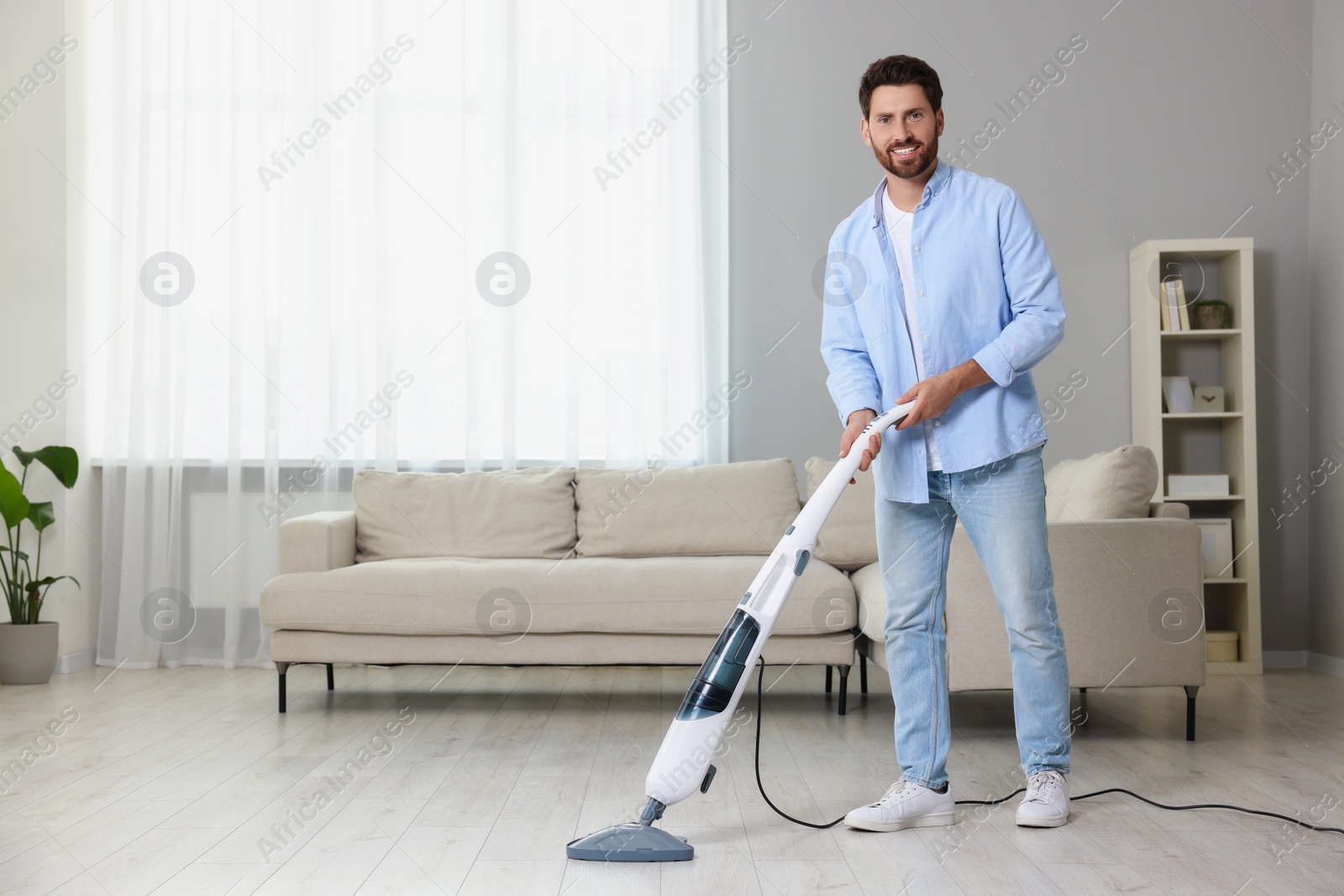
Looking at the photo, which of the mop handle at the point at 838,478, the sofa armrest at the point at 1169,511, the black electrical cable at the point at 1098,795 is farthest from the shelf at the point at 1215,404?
the mop handle at the point at 838,478

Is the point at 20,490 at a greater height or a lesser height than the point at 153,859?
greater

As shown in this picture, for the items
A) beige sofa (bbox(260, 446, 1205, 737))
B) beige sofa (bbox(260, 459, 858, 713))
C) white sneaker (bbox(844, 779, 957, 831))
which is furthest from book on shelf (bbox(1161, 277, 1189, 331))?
white sneaker (bbox(844, 779, 957, 831))

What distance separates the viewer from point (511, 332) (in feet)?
12.9

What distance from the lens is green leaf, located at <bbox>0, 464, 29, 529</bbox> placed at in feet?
11.3

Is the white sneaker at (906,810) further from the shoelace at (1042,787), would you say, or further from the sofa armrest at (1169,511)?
the sofa armrest at (1169,511)

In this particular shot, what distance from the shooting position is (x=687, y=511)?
3410 mm

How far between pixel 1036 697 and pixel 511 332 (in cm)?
255

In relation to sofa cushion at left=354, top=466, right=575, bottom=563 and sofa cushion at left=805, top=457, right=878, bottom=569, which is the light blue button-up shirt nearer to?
sofa cushion at left=805, top=457, right=878, bottom=569

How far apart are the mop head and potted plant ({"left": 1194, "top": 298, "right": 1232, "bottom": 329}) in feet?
9.89

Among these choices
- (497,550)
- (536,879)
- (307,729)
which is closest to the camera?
(536,879)

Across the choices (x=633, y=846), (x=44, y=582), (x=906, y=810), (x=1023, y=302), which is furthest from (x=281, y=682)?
(x=1023, y=302)

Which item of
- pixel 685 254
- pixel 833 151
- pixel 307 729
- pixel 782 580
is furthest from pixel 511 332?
pixel 782 580

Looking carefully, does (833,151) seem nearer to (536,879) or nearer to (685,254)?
(685,254)

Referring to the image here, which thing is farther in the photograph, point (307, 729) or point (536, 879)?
point (307, 729)
